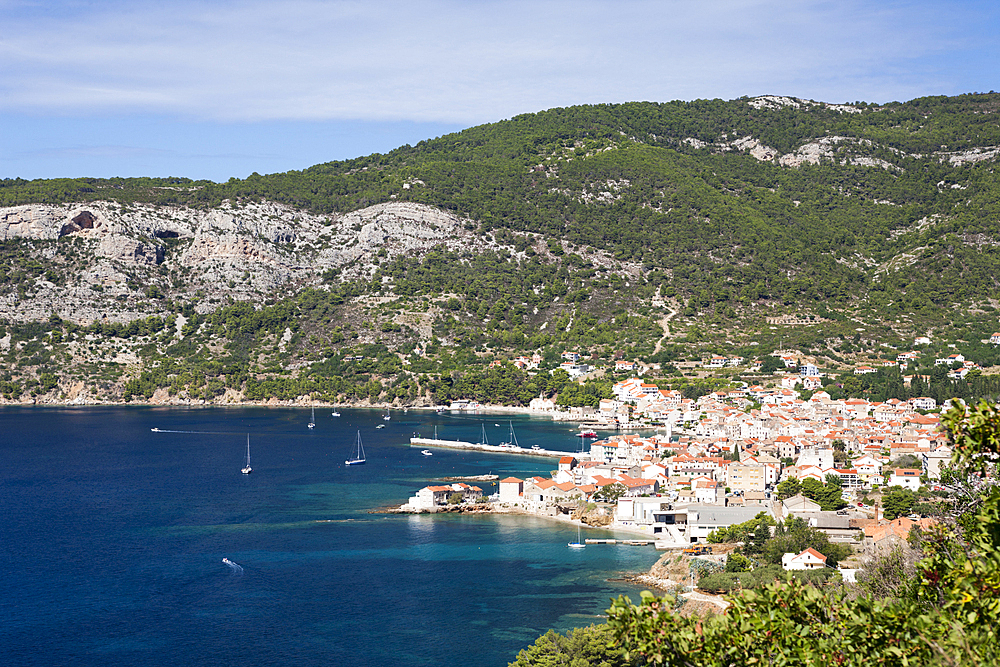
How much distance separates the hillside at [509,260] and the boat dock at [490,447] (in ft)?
55.1

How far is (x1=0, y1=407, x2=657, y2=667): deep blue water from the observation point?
2494 cm

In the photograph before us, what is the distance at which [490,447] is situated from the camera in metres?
59.1

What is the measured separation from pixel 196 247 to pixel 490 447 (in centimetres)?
5816

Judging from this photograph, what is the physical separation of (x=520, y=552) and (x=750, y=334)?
57.6m

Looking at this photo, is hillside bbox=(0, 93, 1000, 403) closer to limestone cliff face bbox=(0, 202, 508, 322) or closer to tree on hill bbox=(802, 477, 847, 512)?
limestone cliff face bbox=(0, 202, 508, 322)

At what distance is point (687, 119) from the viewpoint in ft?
444

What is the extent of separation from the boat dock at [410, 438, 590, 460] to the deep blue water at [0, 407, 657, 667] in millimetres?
2052

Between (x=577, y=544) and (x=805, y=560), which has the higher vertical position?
(x=805, y=560)

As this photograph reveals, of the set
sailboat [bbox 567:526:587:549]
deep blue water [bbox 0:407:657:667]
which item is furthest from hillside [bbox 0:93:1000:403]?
sailboat [bbox 567:526:587:549]

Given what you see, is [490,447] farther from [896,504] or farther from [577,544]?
[896,504]

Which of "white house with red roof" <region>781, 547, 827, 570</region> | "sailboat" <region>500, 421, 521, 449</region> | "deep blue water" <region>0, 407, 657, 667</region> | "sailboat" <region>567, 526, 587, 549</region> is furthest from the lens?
"sailboat" <region>500, 421, 521, 449</region>

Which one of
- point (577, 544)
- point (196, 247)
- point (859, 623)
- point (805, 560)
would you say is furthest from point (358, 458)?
point (196, 247)

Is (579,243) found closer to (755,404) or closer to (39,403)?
(755,404)

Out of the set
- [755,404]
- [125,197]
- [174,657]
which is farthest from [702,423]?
[125,197]
